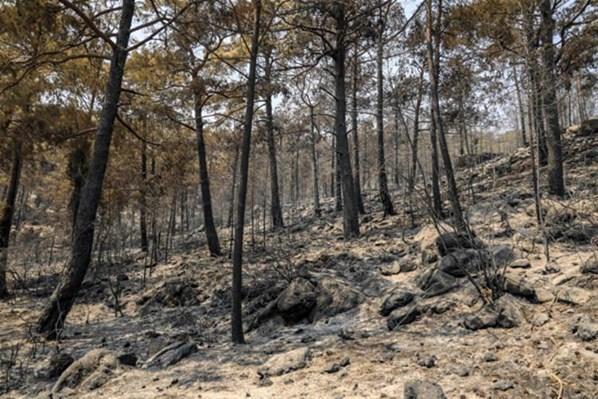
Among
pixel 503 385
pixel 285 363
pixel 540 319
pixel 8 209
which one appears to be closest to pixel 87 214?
pixel 285 363

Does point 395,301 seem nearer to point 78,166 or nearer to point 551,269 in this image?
point 551,269

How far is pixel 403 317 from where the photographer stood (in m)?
4.32

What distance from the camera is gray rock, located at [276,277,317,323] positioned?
5266 millimetres

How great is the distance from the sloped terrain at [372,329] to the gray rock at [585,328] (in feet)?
0.04

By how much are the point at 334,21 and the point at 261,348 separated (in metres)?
8.16

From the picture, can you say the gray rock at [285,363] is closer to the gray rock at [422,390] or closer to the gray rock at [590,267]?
the gray rock at [422,390]

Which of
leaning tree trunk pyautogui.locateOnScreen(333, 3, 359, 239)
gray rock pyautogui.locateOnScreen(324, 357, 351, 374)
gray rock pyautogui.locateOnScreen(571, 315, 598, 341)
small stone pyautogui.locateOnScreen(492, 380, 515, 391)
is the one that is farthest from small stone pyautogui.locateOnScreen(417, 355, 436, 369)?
leaning tree trunk pyautogui.locateOnScreen(333, 3, 359, 239)

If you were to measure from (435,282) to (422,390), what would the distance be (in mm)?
2442

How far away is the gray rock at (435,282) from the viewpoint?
464 centimetres

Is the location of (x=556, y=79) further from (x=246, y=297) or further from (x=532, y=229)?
(x=246, y=297)

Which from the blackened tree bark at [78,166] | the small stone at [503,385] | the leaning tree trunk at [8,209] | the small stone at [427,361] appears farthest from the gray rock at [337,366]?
the blackened tree bark at [78,166]

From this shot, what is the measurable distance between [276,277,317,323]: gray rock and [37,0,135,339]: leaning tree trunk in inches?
134

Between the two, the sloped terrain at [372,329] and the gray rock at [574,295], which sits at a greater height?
the gray rock at [574,295]

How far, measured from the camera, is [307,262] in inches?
304
